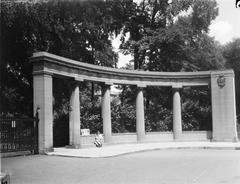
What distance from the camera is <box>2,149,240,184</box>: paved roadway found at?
14.0m

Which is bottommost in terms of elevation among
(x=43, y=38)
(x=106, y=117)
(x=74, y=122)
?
(x=74, y=122)

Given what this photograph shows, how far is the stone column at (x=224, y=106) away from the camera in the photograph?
3638 cm

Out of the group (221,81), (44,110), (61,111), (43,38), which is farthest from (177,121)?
(44,110)

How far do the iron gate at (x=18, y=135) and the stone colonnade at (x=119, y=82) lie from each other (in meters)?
0.65

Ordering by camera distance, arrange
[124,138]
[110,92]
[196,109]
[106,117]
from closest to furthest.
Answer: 1. [106,117]
2. [124,138]
3. [110,92]
4. [196,109]

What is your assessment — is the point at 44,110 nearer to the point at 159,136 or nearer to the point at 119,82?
the point at 119,82

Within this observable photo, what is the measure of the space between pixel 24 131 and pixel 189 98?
2916cm

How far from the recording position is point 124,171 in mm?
16594

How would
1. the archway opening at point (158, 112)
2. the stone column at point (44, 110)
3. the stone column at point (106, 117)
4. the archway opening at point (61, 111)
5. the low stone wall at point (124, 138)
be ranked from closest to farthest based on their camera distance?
the stone column at point (44, 110), the archway opening at point (61, 111), the stone column at point (106, 117), the low stone wall at point (124, 138), the archway opening at point (158, 112)

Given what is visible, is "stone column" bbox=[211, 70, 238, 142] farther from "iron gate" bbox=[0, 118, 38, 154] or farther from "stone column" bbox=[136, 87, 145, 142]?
"iron gate" bbox=[0, 118, 38, 154]

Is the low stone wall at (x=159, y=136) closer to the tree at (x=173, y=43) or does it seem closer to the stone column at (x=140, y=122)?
the stone column at (x=140, y=122)

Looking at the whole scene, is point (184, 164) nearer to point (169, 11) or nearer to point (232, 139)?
point (232, 139)

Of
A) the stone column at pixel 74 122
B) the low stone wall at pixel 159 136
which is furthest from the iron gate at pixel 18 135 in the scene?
the low stone wall at pixel 159 136

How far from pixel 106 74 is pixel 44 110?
33.2 feet
